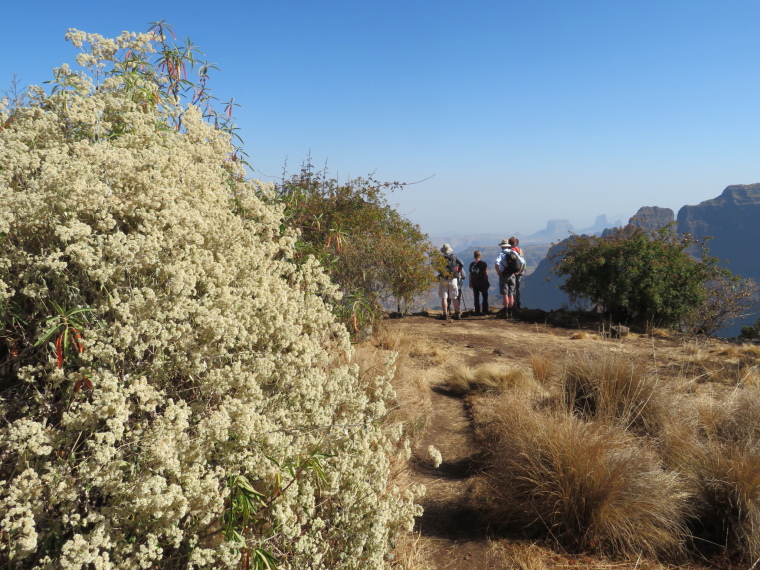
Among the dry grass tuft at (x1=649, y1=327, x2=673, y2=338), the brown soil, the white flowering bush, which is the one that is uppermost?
the white flowering bush

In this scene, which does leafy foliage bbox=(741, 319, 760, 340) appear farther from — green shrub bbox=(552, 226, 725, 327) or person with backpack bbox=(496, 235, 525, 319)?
person with backpack bbox=(496, 235, 525, 319)

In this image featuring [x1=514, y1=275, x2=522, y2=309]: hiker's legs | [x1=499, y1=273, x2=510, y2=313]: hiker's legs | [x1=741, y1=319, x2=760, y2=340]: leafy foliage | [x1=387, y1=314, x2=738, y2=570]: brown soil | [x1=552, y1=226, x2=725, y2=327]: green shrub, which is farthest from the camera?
Result: [x1=514, y1=275, x2=522, y2=309]: hiker's legs

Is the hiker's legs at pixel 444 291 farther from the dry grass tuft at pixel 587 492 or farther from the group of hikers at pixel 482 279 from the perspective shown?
the dry grass tuft at pixel 587 492

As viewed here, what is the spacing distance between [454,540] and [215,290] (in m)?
2.63

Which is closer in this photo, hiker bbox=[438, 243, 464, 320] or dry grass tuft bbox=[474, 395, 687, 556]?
dry grass tuft bbox=[474, 395, 687, 556]

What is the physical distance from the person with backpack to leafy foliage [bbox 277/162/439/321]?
2.44 meters

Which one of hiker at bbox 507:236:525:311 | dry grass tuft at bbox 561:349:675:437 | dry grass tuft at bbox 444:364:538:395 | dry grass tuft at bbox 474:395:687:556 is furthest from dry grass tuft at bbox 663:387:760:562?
hiker at bbox 507:236:525:311

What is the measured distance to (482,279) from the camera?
561 inches

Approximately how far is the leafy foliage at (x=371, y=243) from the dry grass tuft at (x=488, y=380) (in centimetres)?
223

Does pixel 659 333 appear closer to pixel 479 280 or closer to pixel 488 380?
pixel 479 280

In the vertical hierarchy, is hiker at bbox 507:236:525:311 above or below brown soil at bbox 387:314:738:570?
above

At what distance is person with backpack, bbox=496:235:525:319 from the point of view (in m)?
13.1

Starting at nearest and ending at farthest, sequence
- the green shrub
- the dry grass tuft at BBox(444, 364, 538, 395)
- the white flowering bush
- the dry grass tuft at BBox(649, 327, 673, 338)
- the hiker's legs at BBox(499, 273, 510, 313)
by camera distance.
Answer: the white flowering bush < the dry grass tuft at BBox(444, 364, 538, 395) < the dry grass tuft at BBox(649, 327, 673, 338) < the green shrub < the hiker's legs at BBox(499, 273, 510, 313)

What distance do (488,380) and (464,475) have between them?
2161 mm
